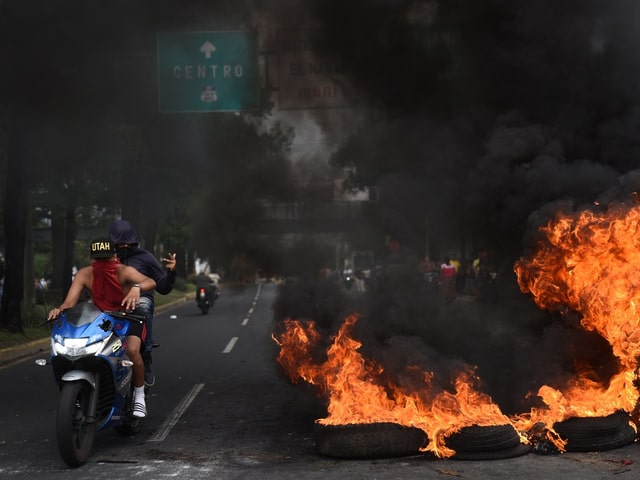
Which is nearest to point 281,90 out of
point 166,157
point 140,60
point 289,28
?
point 289,28

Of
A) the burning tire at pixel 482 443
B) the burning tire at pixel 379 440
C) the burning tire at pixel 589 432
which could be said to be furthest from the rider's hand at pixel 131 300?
the burning tire at pixel 589 432

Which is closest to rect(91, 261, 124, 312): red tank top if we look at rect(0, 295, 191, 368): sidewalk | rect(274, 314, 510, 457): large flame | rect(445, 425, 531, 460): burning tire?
rect(274, 314, 510, 457): large flame

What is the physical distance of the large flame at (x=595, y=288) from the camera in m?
6.04

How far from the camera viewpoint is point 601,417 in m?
5.85

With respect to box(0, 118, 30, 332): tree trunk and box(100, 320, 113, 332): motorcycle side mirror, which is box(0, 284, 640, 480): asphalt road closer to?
box(100, 320, 113, 332): motorcycle side mirror

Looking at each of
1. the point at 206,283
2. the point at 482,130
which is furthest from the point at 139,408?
the point at 206,283

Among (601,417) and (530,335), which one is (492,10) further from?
(601,417)

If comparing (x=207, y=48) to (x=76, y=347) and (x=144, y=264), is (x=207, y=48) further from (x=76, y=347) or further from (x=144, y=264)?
(x=76, y=347)

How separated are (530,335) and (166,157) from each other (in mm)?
10360

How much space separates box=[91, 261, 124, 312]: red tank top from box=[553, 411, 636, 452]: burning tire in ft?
11.9

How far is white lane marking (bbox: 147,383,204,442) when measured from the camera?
22.3 ft

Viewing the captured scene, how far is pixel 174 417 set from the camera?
25.2ft

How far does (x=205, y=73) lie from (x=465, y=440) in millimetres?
→ 9564

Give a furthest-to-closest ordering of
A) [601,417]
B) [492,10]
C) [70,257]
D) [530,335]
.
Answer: [70,257], [492,10], [530,335], [601,417]
